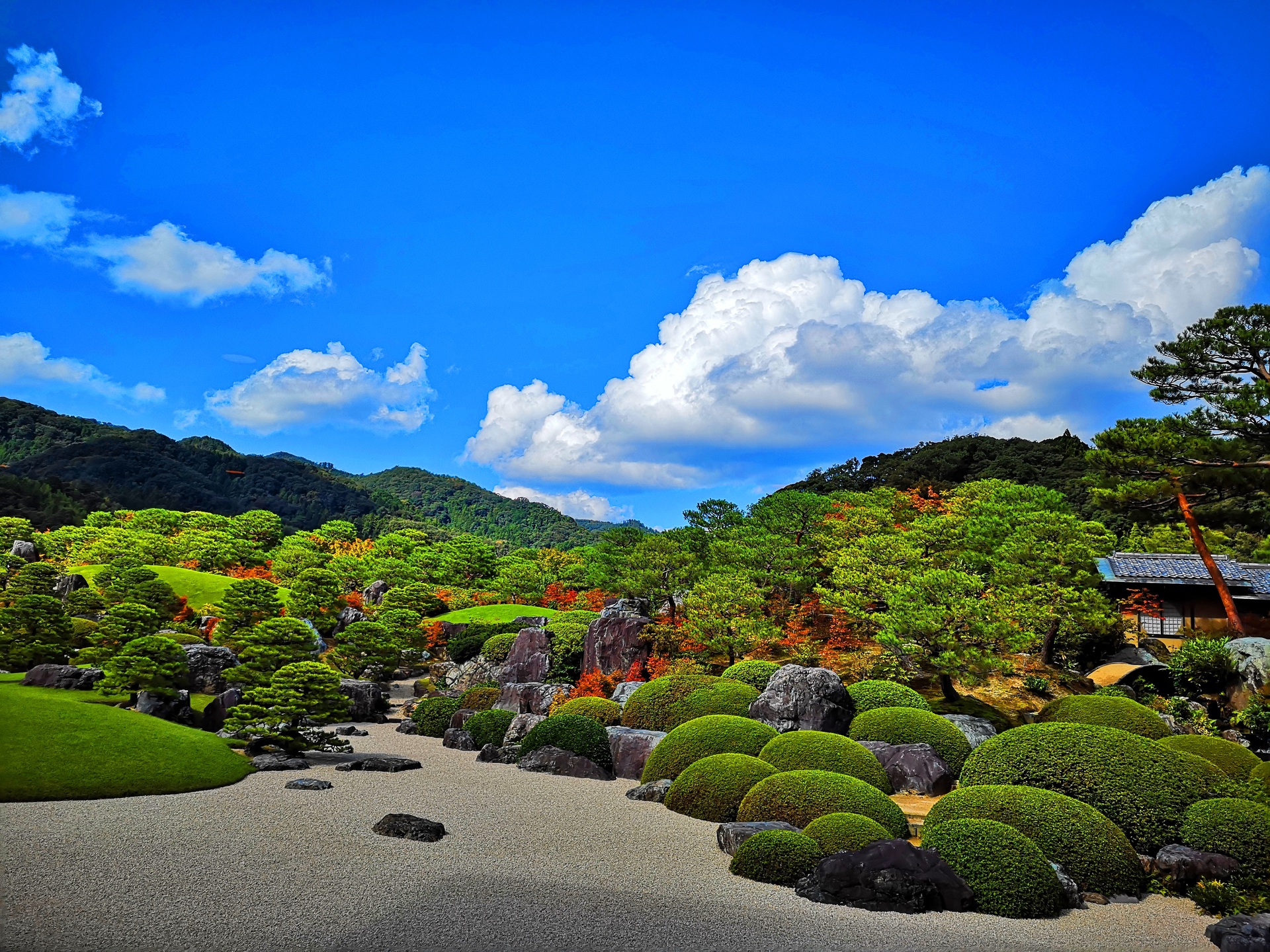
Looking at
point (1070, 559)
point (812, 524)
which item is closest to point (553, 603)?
point (812, 524)

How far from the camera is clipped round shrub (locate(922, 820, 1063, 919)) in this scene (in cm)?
771

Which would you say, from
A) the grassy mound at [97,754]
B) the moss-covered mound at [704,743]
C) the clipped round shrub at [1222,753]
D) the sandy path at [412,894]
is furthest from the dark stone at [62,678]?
the clipped round shrub at [1222,753]

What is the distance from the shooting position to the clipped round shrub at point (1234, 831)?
8.52 metres

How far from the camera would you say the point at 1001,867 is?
311 inches

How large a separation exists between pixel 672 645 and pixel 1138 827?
1574 centimetres

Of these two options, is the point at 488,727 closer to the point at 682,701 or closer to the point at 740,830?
the point at 682,701

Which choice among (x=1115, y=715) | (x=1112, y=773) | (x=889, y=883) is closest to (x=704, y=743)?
(x=889, y=883)

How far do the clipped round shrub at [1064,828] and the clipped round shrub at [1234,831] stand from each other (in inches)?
30.1

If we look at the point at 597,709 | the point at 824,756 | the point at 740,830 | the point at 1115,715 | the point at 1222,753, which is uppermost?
the point at 1115,715

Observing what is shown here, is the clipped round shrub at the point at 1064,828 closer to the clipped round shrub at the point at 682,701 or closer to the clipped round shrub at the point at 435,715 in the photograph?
the clipped round shrub at the point at 682,701

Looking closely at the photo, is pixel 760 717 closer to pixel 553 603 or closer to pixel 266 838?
pixel 266 838

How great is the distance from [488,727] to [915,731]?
1039 centimetres

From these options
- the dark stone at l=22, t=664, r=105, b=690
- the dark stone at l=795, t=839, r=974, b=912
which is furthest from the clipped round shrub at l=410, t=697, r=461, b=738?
the dark stone at l=795, t=839, r=974, b=912

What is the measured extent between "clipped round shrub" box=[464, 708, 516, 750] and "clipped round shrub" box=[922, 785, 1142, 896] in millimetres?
12108
